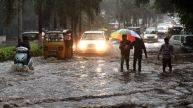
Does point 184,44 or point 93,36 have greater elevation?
point 93,36

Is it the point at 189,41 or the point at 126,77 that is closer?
the point at 126,77

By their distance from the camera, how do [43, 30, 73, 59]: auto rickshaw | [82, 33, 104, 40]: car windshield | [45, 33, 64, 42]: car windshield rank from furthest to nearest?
[82, 33, 104, 40]: car windshield < [45, 33, 64, 42]: car windshield < [43, 30, 73, 59]: auto rickshaw

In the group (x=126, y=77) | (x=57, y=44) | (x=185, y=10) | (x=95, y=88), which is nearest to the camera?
(x=95, y=88)

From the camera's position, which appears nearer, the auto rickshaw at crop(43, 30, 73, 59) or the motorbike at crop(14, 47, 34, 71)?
the motorbike at crop(14, 47, 34, 71)

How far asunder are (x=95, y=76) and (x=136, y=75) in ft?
5.74

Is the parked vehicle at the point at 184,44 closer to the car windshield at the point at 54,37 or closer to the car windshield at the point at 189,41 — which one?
the car windshield at the point at 189,41

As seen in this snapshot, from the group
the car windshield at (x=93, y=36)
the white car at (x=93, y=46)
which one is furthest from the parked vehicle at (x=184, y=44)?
the car windshield at (x=93, y=36)

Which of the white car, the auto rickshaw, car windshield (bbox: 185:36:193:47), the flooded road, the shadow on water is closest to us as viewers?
the flooded road

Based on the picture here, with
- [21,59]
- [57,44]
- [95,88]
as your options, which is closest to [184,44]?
[57,44]

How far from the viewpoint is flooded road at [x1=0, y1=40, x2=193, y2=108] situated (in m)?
13.8

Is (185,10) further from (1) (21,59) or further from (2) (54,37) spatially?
(1) (21,59)

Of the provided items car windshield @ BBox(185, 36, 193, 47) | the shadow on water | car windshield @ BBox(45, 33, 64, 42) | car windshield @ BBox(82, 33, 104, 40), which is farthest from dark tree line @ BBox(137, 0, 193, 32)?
the shadow on water

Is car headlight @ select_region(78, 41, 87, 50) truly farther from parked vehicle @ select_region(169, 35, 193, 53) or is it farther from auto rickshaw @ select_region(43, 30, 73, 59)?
parked vehicle @ select_region(169, 35, 193, 53)

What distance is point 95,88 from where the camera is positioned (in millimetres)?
17078
